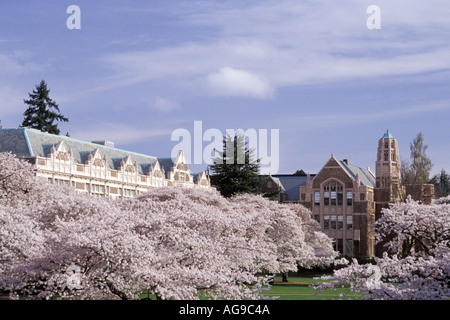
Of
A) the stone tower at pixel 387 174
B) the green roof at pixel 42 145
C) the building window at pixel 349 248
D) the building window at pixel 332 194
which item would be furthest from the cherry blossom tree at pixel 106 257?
the stone tower at pixel 387 174

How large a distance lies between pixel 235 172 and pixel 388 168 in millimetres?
24016

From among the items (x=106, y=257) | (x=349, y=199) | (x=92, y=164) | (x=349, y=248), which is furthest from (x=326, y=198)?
(x=106, y=257)

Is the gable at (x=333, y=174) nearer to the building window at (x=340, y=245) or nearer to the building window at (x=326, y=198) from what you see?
the building window at (x=326, y=198)

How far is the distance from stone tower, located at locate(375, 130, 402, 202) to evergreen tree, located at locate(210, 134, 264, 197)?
66.0 feet

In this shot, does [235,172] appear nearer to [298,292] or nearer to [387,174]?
[387,174]

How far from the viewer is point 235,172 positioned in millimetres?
79625

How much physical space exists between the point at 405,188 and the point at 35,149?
48.7 metres

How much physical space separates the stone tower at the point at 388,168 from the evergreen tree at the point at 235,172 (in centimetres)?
2011

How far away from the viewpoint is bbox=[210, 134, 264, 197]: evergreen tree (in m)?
79.2

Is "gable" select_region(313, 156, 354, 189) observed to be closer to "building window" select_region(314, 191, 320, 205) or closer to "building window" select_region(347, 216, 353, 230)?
"building window" select_region(314, 191, 320, 205)

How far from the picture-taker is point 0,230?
886 inches

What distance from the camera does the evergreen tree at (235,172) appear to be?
79.2 meters
